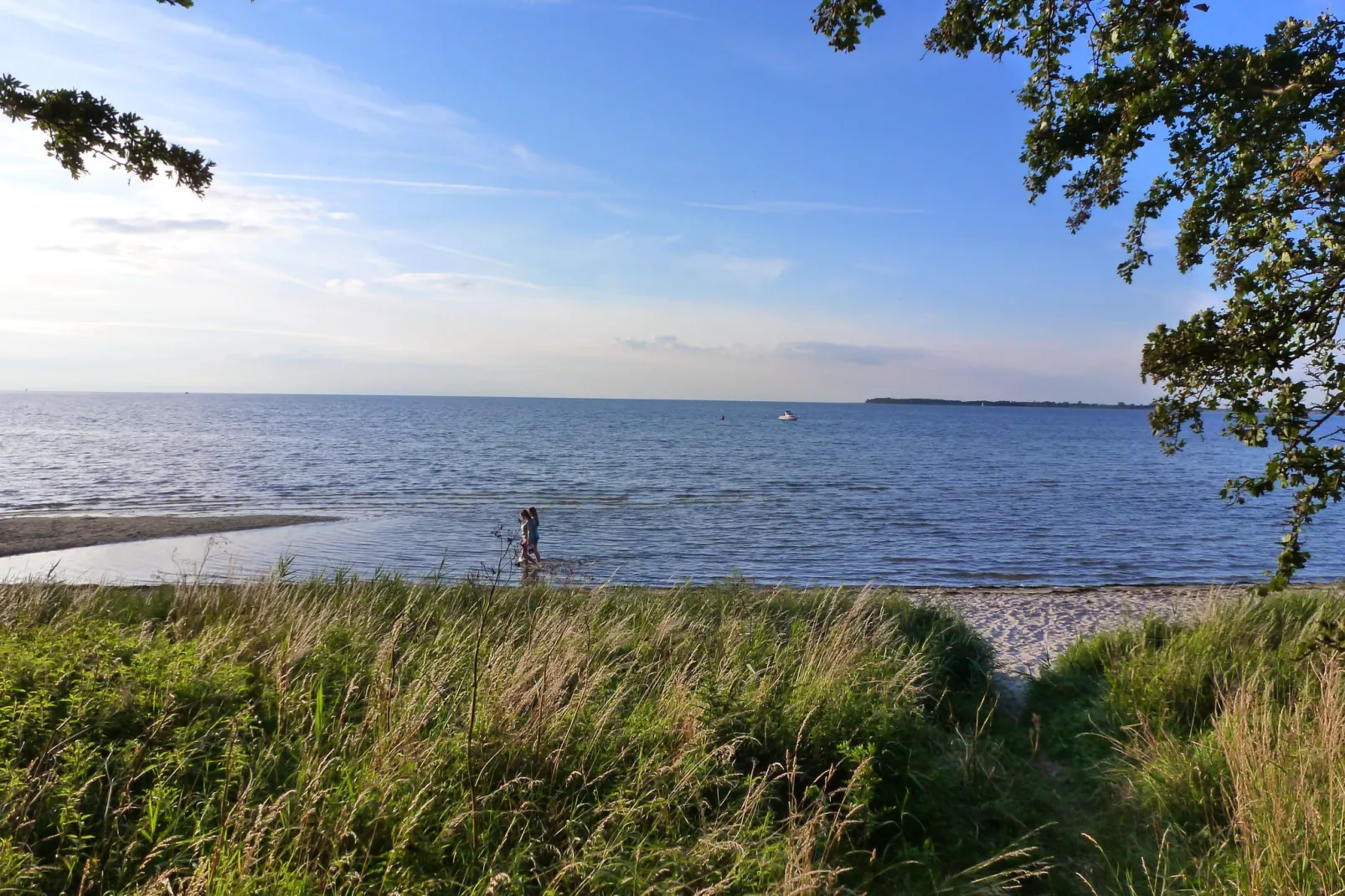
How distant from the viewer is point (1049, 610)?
17656 millimetres

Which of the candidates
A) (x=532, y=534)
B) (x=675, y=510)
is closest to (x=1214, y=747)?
(x=532, y=534)

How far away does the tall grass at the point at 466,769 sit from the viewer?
12.2 feet

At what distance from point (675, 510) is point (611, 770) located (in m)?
31.4

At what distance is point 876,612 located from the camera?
402 inches

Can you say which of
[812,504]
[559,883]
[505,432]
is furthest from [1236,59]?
[505,432]

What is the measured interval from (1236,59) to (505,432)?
104 metres

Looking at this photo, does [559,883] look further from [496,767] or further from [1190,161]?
[1190,161]

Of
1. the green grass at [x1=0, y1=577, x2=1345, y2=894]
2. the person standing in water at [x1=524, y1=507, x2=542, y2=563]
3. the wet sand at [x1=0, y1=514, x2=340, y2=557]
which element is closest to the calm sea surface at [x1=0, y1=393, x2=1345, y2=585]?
the person standing in water at [x1=524, y1=507, x2=542, y2=563]

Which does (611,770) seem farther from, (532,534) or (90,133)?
(532,534)

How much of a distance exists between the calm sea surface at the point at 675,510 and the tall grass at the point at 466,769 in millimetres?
4587

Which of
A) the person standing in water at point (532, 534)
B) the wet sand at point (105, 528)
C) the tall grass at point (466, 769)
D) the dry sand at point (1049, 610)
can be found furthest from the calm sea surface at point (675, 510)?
the tall grass at point (466, 769)

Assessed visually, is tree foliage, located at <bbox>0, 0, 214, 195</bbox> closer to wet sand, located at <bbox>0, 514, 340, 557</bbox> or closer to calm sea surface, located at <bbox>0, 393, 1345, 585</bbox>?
calm sea surface, located at <bbox>0, 393, 1345, 585</bbox>

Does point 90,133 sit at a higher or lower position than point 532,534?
higher

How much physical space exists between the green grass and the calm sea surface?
305cm
